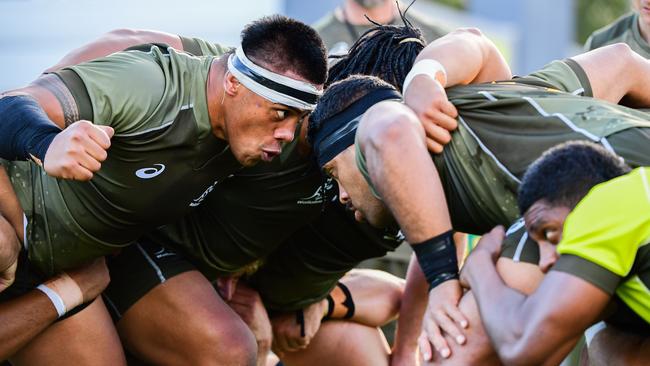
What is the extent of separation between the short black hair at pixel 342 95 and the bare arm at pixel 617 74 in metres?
0.81

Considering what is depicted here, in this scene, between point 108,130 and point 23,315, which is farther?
point 23,315

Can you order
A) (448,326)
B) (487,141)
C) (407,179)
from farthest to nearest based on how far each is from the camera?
(487,141) → (407,179) → (448,326)

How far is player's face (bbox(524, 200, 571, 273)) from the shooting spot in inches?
145

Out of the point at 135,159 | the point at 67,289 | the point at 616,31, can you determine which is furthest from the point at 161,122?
the point at 616,31

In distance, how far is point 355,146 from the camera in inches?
171

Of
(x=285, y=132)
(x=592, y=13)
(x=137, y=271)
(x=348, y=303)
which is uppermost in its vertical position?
(x=285, y=132)

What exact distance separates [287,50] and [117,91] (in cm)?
71

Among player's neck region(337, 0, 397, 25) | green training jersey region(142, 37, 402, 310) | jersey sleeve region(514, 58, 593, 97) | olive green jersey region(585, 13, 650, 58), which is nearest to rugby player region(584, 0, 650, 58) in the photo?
olive green jersey region(585, 13, 650, 58)

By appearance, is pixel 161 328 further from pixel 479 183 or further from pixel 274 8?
pixel 274 8

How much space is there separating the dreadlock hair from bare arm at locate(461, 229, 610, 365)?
1.47m

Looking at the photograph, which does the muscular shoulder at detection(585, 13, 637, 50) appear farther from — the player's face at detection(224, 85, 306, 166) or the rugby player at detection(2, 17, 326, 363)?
the player's face at detection(224, 85, 306, 166)

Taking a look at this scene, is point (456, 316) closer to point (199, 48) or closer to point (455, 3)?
point (199, 48)

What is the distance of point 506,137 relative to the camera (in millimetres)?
4176

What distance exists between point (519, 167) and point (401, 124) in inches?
16.9
